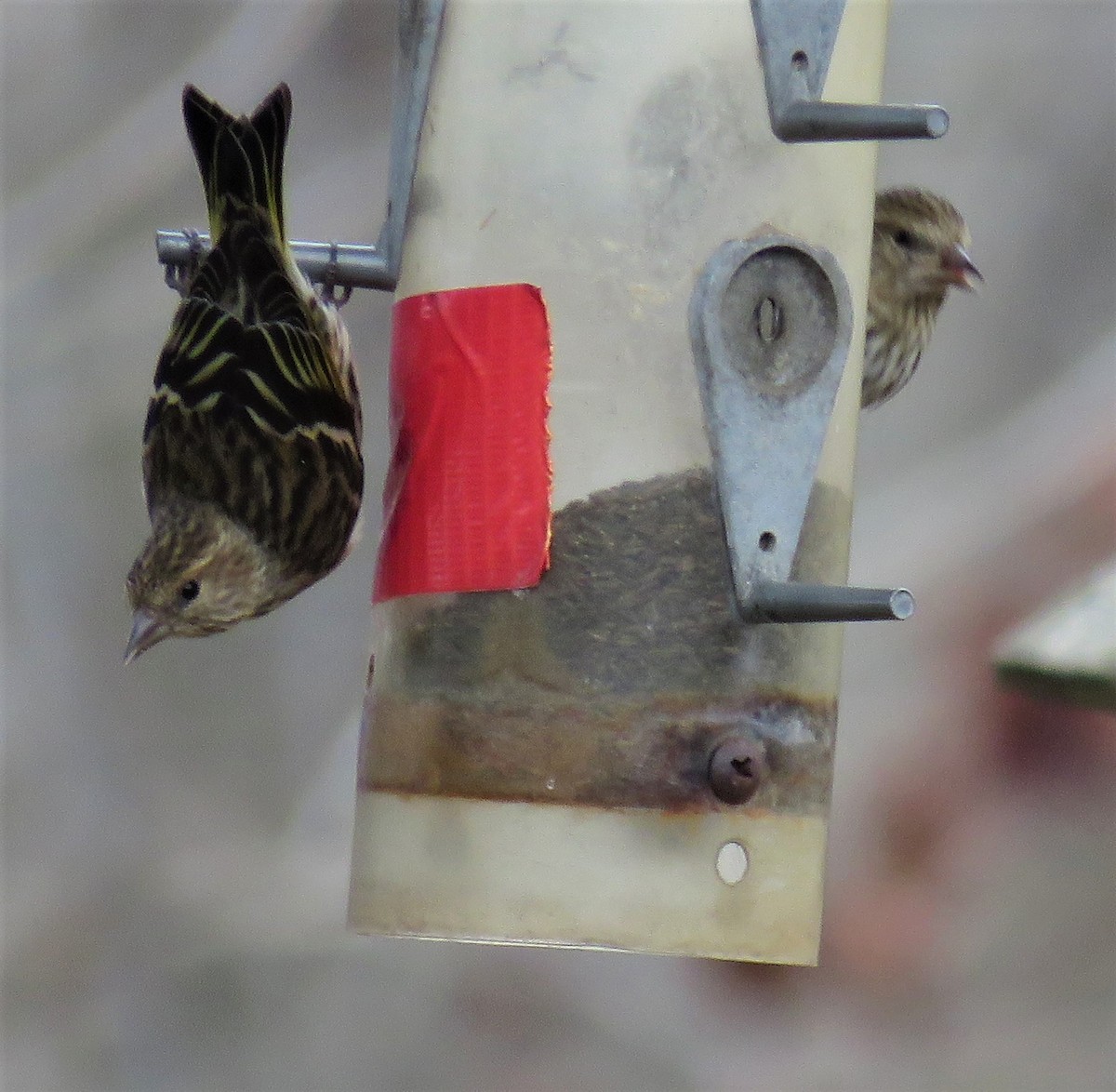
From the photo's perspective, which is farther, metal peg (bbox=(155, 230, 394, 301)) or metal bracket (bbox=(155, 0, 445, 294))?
metal peg (bbox=(155, 230, 394, 301))

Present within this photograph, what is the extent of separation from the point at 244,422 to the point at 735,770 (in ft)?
6.28

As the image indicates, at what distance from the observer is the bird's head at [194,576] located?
216 inches

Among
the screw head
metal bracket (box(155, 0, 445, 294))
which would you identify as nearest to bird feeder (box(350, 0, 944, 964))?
the screw head

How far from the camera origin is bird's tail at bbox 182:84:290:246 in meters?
5.39

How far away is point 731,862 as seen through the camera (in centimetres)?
393

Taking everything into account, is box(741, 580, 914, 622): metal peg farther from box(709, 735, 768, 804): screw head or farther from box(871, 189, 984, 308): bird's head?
box(871, 189, 984, 308): bird's head

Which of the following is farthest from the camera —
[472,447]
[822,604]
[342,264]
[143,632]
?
[143,632]

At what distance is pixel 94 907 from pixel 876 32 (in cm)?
539

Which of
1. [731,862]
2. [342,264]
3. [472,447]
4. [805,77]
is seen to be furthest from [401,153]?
[731,862]

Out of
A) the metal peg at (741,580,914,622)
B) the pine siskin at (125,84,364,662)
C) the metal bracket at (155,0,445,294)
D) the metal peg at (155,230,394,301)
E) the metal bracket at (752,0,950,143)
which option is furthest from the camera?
the pine siskin at (125,84,364,662)

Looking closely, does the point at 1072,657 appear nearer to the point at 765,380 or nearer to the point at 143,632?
the point at 765,380

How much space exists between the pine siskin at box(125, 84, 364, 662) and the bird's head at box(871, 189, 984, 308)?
1.26 m

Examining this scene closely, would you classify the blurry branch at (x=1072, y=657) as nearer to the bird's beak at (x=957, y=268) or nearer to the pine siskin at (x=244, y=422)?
the bird's beak at (x=957, y=268)

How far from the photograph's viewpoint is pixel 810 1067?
912 cm
